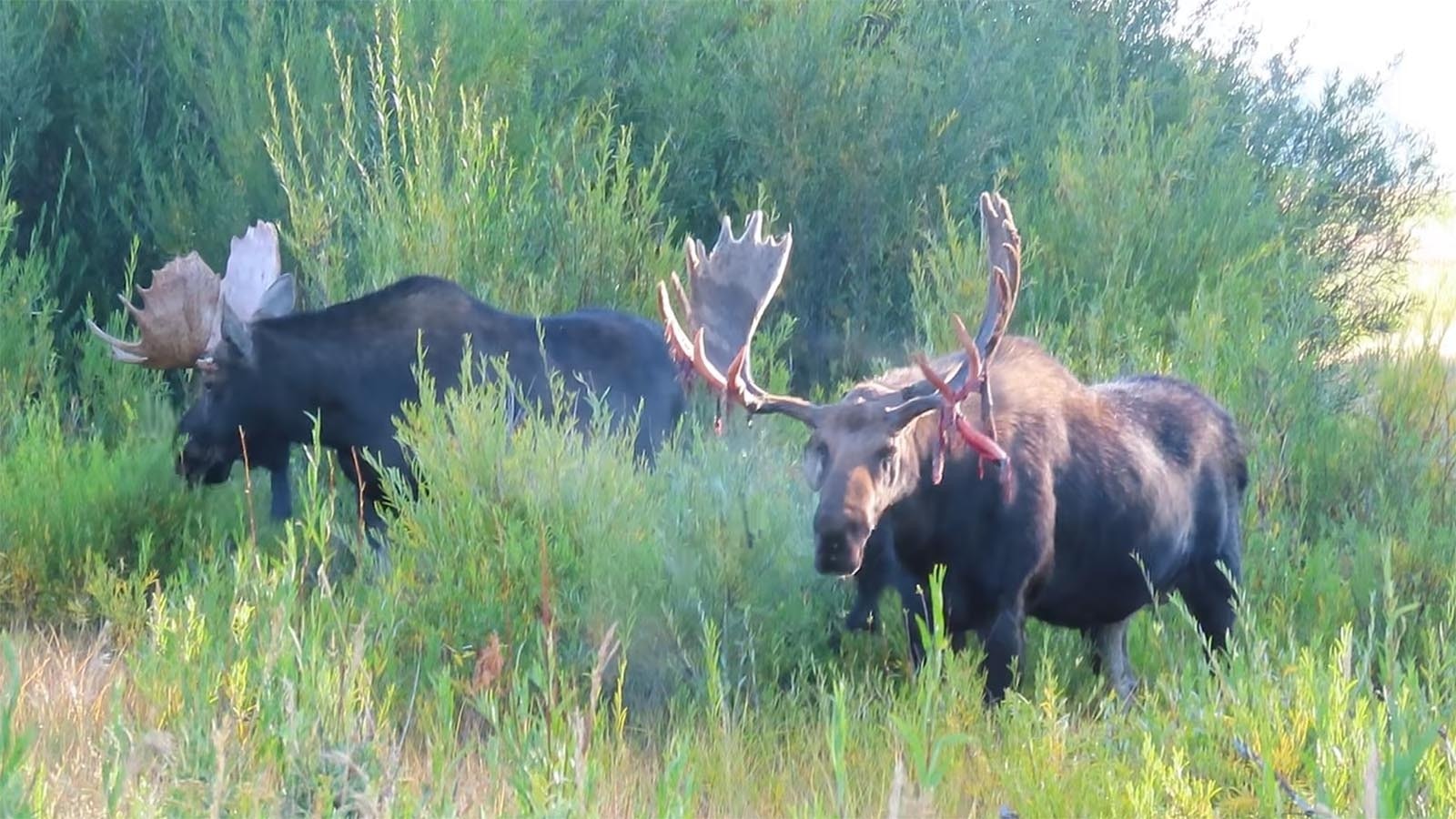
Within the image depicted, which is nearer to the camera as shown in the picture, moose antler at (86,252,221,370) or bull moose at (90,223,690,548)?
bull moose at (90,223,690,548)

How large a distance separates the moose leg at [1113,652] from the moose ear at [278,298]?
391cm

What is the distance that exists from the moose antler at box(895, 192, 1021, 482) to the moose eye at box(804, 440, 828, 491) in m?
0.27

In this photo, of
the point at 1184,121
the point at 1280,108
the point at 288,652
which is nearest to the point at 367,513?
the point at 288,652

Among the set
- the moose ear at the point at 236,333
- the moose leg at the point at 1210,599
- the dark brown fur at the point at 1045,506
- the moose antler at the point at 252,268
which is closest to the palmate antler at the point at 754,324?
the dark brown fur at the point at 1045,506

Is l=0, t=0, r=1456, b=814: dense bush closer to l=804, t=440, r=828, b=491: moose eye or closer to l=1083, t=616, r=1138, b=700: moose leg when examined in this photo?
l=1083, t=616, r=1138, b=700: moose leg

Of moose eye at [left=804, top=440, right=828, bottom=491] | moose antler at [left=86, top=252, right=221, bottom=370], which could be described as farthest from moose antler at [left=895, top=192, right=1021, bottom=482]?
moose antler at [left=86, top=252, right=221, bottom=370]

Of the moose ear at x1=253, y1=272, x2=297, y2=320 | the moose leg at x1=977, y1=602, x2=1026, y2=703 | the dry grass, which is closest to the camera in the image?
the dry grass

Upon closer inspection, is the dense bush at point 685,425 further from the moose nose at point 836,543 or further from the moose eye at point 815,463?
the moose eye at point 815,463

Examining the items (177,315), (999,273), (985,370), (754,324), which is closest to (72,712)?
(754,324)

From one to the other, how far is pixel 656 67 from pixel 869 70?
133 centimetres

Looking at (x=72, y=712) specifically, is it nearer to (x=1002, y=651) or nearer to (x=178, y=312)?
(x=1002, y=651)

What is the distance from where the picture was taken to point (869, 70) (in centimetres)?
1059

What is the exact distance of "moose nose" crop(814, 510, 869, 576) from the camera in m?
5.07

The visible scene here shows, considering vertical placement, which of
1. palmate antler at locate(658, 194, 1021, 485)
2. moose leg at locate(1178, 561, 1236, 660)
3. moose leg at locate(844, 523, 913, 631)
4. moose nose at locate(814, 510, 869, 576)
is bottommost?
moose leg at locate(1178, 561, 1236, 660)
